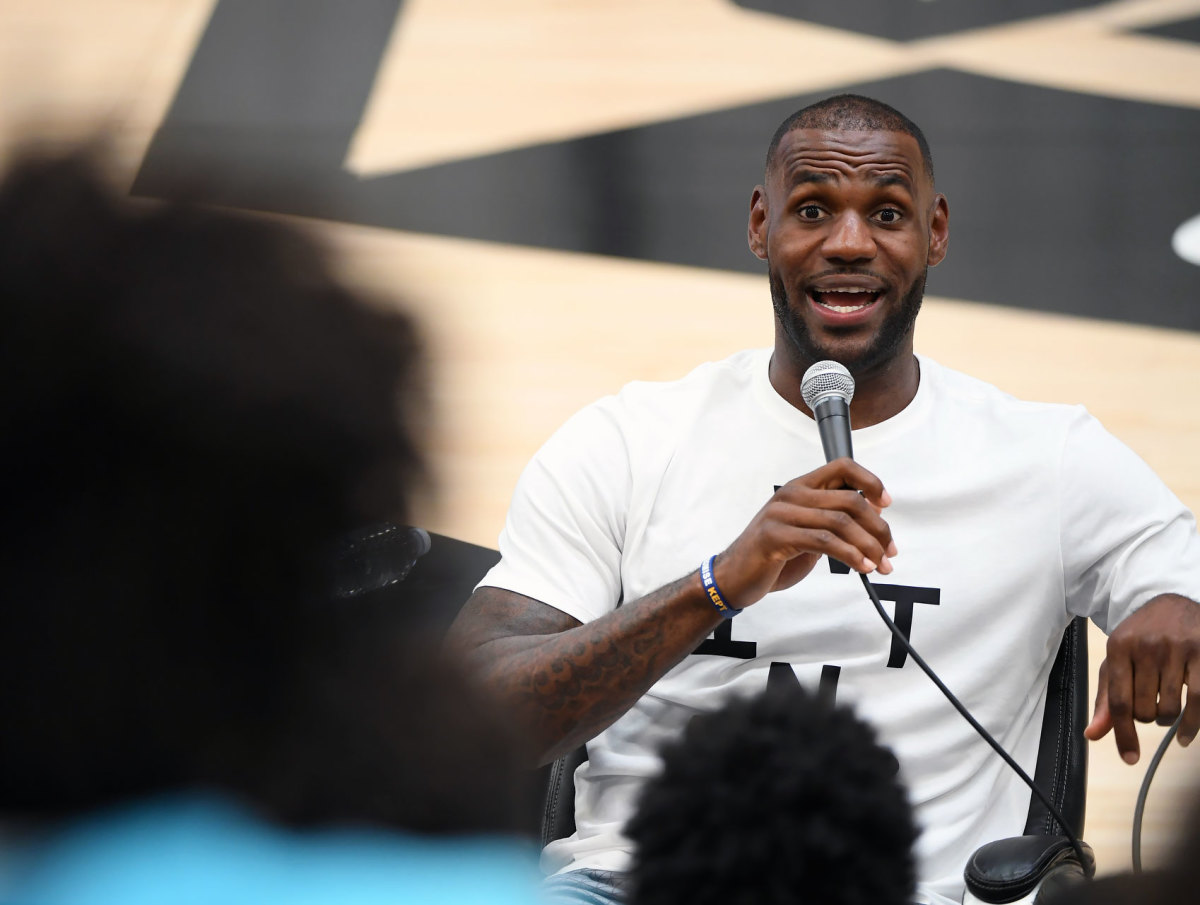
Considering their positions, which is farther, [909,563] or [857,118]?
[857,118]

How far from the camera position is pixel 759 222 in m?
1.81

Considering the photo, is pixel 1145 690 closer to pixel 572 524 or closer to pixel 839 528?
pixel 839 528

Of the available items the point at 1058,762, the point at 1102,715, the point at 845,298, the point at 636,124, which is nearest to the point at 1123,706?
the point at 1102,715

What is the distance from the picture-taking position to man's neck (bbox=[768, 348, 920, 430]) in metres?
1.61

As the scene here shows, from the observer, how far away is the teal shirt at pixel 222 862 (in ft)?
1.25

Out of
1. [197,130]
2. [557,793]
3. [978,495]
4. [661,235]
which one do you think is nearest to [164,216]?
[557,793]

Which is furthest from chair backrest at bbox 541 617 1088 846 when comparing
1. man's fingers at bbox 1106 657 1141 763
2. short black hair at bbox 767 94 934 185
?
short black hair at bbox 767 94 934 185

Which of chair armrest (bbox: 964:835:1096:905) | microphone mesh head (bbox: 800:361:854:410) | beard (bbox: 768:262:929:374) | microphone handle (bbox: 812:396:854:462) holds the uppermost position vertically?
beard (bbox: 768:262:929:374)

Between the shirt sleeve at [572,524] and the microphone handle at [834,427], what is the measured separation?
34 centimetres

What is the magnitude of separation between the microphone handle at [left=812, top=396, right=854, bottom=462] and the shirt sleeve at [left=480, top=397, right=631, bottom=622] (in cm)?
34

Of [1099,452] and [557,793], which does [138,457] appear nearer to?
[557,793]

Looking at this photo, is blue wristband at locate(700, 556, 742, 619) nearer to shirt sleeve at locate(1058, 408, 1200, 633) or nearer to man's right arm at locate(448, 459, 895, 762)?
man's right arm at locate(448, 459, 895, 762)

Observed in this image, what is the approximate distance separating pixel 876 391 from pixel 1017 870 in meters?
0.68

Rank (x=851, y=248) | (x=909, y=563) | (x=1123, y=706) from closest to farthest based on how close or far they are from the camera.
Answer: (x=1123, y=706) < (x=909, y=563) < (x=851, y=248)
